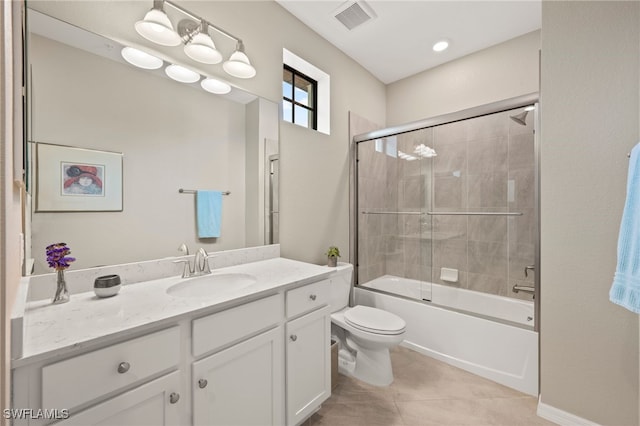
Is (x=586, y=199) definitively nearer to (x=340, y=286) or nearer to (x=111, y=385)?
(x=340, y=286)

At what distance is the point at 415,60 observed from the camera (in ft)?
9.16

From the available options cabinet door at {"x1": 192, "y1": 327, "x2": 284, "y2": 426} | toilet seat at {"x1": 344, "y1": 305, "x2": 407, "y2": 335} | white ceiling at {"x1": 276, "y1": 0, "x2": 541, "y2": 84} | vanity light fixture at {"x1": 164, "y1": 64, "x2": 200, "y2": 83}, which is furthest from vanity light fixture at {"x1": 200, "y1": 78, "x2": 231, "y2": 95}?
toilet seat at {"x1": 344, "y1": 305, "x2": 407, "y2": 335}

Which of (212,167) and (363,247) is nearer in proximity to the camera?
(212,167)

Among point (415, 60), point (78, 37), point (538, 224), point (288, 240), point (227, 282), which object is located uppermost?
point (415, 60)

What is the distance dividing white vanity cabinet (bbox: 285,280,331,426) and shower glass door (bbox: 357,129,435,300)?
134 centimetres

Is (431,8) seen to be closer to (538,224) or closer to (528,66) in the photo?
(528,66)

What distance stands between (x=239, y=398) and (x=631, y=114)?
230cm

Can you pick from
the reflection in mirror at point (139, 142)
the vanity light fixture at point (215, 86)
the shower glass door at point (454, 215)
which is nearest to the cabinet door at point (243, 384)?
the reflection in mirror at point (139, 142)

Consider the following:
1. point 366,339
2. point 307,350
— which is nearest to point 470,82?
point 366,339

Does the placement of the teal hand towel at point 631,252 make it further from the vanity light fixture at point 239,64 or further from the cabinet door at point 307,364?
the vanity light fixture at point 239,64

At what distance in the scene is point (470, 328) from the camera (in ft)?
6.75

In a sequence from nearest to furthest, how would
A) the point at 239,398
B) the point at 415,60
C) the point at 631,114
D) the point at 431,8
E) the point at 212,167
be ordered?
1. the point at 239,398
2. the point at 631,114
3. the point at 212,167
4. the point at 431,8
5. the point at 415,60

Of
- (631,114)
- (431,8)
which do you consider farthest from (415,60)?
(631,114)

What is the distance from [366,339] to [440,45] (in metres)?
2.65
